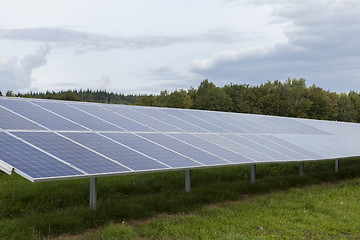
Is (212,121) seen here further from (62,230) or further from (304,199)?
(62,230)

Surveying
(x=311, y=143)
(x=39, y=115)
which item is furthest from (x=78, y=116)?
(x=311, y=143)

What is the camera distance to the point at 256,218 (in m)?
13.4

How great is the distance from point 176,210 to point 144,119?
5.71 meters

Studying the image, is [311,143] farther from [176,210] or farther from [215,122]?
[176,210]

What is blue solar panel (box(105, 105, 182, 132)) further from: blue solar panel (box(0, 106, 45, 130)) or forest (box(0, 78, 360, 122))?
forest (box(0, 78, 360, 122))

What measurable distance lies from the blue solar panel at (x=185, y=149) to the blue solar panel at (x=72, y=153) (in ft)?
11.3

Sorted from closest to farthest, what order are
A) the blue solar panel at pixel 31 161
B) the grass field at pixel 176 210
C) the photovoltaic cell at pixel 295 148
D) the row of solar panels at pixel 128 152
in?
the blue solar panel at pixel 31 161 < the row of solar panels at pixel 128 152 < the grass field at pixel 176 210 < the photovoltaic cell at pixel 295 148

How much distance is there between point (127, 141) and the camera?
1416 centimetres

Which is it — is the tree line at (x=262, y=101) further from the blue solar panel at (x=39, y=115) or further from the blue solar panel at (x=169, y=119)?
the blue solar panel at (x=39, y=115)

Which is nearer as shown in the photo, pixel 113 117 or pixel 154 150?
pixel 154 150

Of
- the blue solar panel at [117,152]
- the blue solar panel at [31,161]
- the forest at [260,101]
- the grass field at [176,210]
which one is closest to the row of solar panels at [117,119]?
the blue solar panel at [117,152]

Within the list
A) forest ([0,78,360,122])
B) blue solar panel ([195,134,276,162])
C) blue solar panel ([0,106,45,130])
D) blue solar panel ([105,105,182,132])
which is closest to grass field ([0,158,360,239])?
blue solar panel ([195,134,276,162])

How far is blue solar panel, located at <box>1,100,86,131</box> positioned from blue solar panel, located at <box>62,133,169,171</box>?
Result: 2.73 ft

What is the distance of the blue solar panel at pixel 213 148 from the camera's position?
1502 cm
